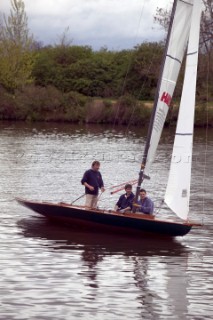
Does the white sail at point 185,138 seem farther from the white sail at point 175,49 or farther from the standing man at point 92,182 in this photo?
the standing man at point 92,182

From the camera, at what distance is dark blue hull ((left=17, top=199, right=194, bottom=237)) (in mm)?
18812

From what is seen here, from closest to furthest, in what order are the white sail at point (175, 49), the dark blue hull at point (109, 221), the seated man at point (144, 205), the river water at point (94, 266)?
the river water at point (94, 266), the dark blue hull at point (109, 221), the white sail at point (175, 49), the seated man at point (144, 205)

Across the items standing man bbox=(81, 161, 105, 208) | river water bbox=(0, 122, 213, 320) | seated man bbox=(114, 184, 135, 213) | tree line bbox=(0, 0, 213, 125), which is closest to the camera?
river water bbox=(0, 122, 213, 320)

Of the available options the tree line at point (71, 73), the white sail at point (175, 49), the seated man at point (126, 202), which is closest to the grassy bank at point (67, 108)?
the tree line at point (71, 73)

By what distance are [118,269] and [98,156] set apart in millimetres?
24618

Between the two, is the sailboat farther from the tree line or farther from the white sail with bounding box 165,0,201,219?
the tree line

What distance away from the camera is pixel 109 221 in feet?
63.7

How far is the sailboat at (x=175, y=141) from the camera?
1889 centimetres

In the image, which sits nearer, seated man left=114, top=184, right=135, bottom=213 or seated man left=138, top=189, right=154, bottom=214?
seated man left=138, top=189, right=154, bottom=214

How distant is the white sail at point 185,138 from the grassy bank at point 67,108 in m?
44.7

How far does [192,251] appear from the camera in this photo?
60.6ft

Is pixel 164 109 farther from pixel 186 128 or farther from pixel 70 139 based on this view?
pixel 70 139

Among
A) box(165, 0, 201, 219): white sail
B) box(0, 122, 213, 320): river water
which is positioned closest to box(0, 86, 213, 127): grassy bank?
box(0, 122, 213, 320): river water

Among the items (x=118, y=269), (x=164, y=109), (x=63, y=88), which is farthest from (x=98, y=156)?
(x=63, y=88)
